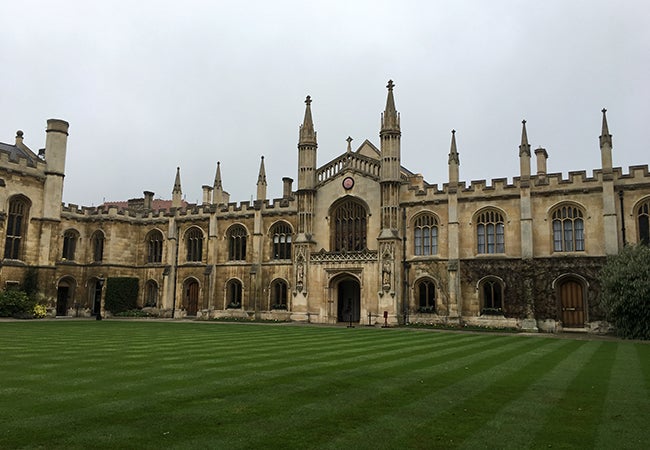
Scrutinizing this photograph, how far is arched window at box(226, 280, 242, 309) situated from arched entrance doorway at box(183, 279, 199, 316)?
360 cm

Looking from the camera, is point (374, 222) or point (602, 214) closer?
point (602, 214)

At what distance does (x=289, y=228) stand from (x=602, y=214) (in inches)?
874

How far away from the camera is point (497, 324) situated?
32.7 meters

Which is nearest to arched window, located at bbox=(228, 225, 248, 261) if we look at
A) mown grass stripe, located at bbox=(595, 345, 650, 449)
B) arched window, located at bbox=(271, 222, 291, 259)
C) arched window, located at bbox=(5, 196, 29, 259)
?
arched window, located at bbox=(271, 222, 291, 259)

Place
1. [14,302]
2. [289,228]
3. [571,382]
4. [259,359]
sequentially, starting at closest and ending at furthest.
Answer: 1. [571,382]
2. [259,359]
3. [14,302]
4. [289,228]

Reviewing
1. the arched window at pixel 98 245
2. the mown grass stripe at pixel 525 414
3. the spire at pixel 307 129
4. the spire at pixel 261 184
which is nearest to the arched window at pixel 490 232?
the spire at pixel 307 129

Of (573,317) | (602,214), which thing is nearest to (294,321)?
(573,317)

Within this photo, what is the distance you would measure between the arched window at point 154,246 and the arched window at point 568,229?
33088 mm

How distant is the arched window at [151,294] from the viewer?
4608 cm

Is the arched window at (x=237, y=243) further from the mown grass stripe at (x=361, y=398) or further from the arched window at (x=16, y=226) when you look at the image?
the mown grass stripe at (x=361, y=398)

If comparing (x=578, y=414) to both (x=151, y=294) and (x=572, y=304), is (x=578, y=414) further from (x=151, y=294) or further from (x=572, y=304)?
(x=151, y=294)

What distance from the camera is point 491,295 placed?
1328 inches

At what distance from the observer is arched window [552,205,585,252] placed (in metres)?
31.6

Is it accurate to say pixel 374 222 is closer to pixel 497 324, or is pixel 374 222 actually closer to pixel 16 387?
pixel 497 324
